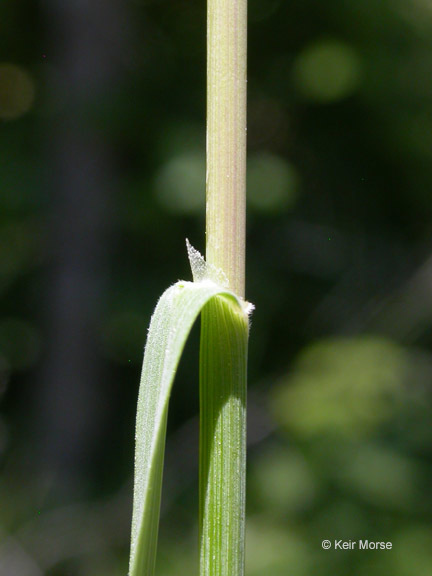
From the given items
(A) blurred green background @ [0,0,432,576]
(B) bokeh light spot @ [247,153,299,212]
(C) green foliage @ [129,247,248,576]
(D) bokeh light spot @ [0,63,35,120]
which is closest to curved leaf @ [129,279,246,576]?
(C) green foliage @ [129,247,248,576]

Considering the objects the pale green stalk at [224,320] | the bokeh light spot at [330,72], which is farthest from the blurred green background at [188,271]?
the pale green stalk at [224,320]

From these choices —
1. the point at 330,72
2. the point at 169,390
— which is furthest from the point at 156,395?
the point at 330,72

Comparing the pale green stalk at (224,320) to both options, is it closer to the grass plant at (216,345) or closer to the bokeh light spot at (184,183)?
the grass plant at (216,345)

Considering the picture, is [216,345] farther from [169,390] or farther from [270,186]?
[270,186]

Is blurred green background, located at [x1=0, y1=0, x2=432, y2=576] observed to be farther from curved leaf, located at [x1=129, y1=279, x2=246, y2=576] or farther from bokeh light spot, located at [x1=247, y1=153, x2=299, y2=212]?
curved leaf, located at [x1=129, y1=279, x2=246, y2=576]

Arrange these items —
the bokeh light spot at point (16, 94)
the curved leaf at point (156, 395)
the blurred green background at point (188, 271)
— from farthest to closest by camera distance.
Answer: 1. the bokeh light spot at point (16, 94)
2. the blurred green background at point (188, 271)
3. the curved leaf at point (156, 395)

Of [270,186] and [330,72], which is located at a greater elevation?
[330,72]

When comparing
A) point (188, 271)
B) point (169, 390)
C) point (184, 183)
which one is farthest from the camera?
point (188, 271)
